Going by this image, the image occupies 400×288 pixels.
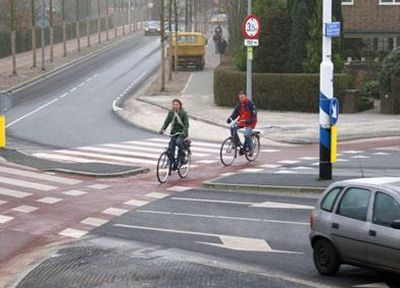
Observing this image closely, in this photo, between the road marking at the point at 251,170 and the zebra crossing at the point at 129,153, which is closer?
the road marking at the point at 251,170

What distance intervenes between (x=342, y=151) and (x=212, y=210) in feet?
31.8

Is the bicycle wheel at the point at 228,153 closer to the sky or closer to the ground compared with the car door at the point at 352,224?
closer to the ground

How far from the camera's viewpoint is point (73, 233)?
48.3ft

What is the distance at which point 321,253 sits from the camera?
1120 cm

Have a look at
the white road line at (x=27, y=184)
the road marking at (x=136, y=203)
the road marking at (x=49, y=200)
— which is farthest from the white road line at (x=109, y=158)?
the road marking at (x=136, y=203)

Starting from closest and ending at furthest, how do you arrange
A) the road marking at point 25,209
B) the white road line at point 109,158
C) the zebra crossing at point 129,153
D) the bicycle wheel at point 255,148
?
the road marking at point 25,209
the bicycle wheel at point 255,148
the white road line at point 109,158
the zebra crossing at point 129,153

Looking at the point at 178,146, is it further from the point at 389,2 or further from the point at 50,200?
the point at 389,2

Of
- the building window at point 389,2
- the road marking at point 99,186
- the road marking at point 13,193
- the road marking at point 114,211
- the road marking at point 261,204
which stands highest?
the building window at point 389,2

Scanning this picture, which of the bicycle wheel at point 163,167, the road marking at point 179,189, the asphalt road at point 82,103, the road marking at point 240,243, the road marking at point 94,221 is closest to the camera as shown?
the road marking at point 240,243

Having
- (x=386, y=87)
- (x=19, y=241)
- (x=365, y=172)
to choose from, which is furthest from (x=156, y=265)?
(x=386, y=87)


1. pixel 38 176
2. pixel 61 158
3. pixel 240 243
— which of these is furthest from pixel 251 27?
pixel 240 243

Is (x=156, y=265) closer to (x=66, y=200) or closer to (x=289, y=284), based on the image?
(x=289, y=284)

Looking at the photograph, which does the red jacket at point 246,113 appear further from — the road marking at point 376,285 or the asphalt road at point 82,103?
the road marking at point 376,285

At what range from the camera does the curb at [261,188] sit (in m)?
17.9
